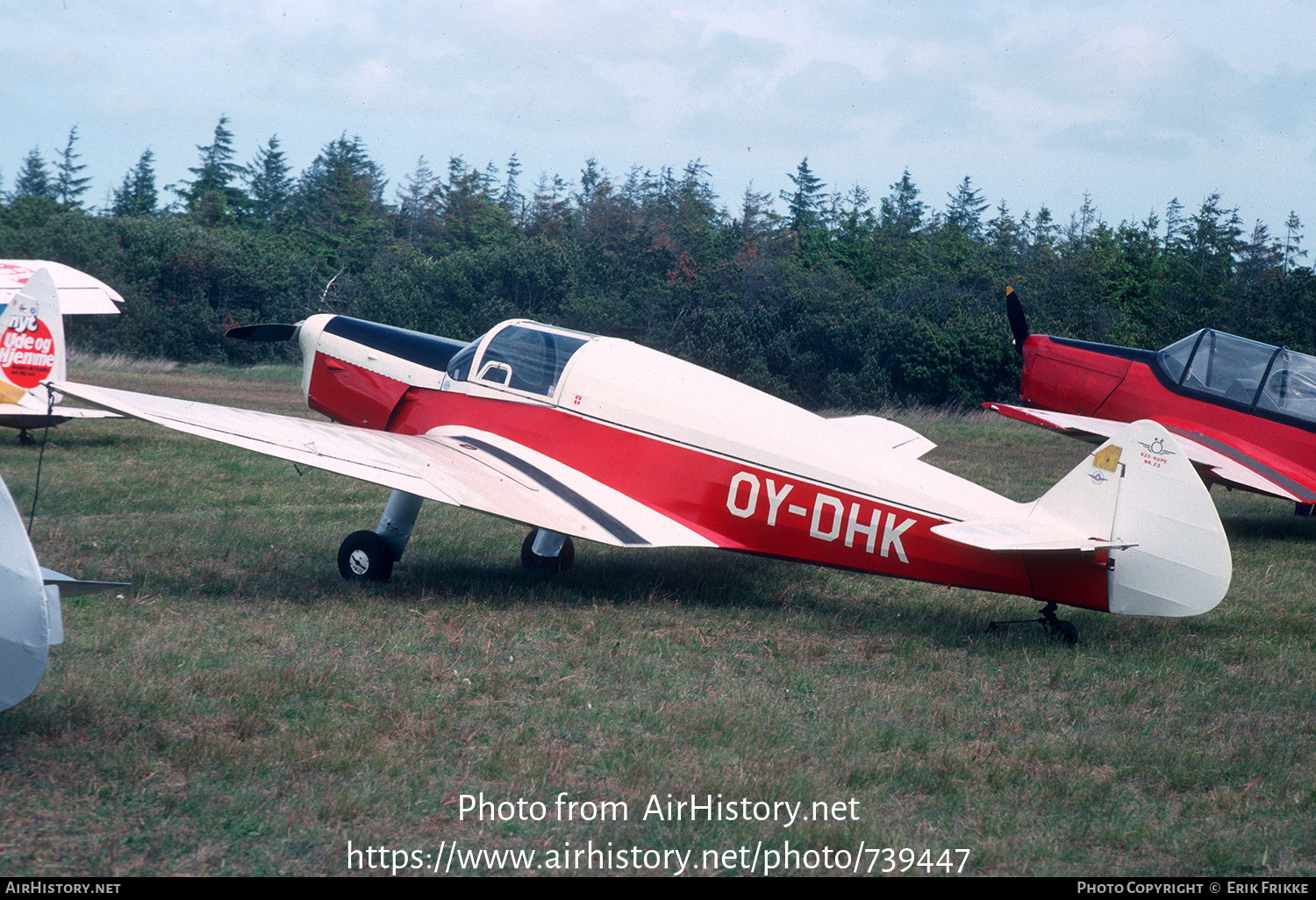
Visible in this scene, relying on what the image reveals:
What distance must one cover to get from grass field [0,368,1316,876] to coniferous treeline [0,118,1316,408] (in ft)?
86.3

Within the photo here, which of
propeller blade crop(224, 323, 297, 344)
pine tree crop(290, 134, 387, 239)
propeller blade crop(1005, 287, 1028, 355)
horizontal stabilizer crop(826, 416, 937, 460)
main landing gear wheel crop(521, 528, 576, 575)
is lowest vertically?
main landing gear wheel crop(521, 528, 576, 575)

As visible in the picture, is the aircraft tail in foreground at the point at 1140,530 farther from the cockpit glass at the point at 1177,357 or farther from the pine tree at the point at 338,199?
the pine tree at the point at 338,199

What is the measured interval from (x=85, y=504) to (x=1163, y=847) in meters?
9.46

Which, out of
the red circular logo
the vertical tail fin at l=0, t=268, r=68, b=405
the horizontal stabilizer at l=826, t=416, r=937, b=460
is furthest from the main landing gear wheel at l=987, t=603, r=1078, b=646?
the red circular logo

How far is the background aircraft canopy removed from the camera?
16031mm

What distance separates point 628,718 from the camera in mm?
4641

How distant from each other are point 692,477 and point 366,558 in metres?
2.48

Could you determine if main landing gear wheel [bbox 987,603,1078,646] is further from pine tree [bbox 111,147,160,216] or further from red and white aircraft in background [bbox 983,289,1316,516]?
pine tree [bbox 111,147,160,216]

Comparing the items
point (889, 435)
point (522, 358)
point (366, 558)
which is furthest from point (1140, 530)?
point (366, 558)

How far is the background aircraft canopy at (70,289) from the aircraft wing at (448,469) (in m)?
10.8

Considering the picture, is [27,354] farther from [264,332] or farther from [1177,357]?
[1177,357]

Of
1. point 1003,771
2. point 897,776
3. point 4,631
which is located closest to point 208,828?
point 4,631

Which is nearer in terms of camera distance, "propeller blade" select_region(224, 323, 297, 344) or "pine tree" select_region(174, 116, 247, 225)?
"propeller blade" select_region(224, 323, 297, 344)

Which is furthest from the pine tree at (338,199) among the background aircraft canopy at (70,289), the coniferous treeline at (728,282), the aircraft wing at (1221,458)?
the aircraft wing at (1221,458)
